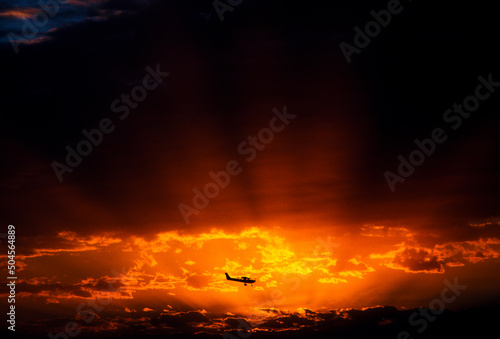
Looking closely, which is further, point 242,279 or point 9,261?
point 242,279

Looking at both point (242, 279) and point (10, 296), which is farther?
point (242, 279)

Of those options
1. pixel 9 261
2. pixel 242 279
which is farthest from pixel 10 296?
pixel 242 279

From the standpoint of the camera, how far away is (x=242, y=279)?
119125 millimetres

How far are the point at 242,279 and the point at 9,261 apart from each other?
179 feet

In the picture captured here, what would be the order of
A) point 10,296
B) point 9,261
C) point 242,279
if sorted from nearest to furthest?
1. point 9,261
2. point 10,296
3. point 242,279

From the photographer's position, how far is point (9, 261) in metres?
79.7

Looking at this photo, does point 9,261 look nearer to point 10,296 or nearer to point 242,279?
point 10,296

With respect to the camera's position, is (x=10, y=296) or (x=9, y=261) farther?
(x=10, y=296)

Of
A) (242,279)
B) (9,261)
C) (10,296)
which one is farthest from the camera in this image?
(242,279)

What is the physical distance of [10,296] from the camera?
9431 cm

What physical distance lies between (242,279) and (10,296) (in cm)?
4921
